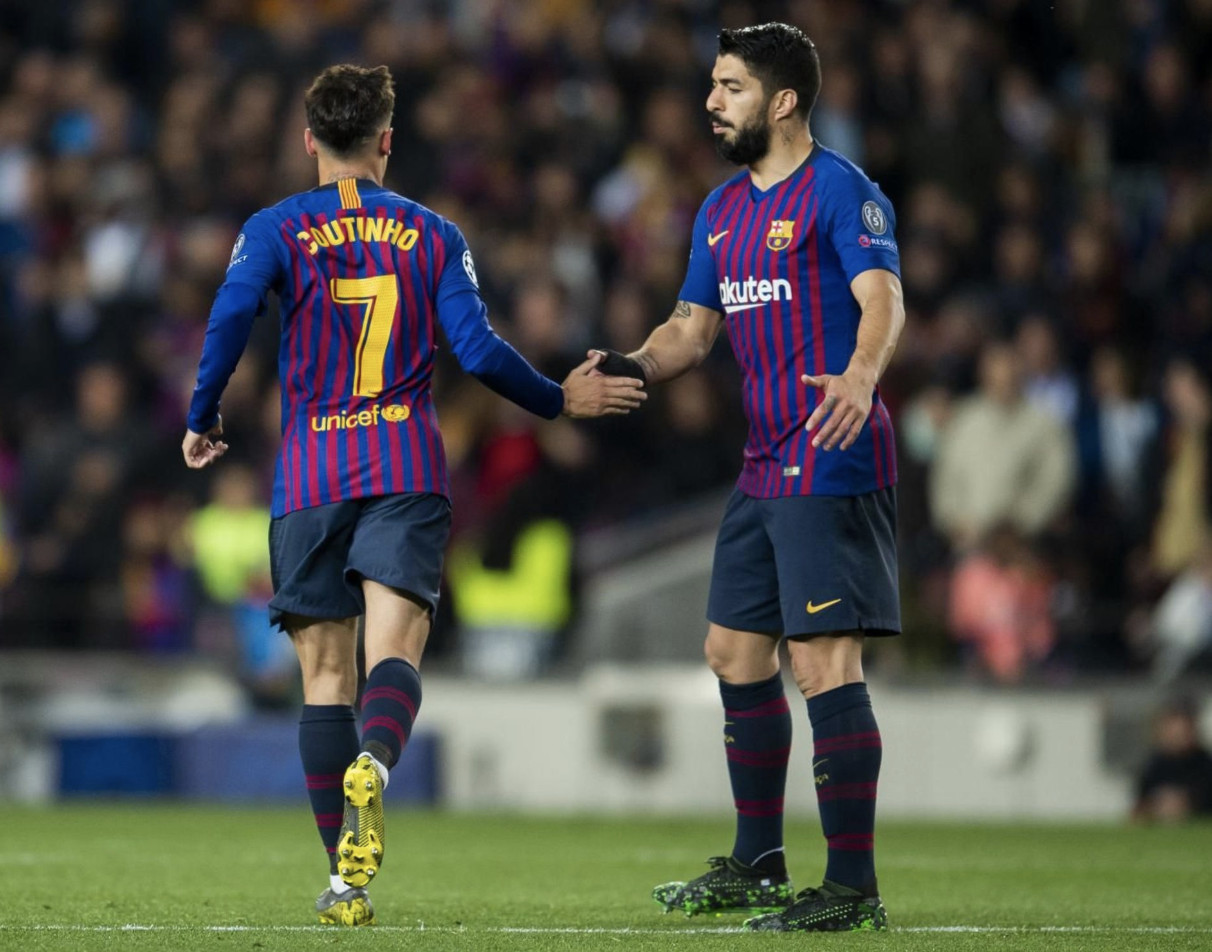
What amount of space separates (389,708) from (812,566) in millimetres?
1139

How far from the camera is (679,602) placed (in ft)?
42.2

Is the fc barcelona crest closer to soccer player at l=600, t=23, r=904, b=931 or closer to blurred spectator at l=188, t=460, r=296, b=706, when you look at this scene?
soccer player at l=600, t=23, r=904, b=931

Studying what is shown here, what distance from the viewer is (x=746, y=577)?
20.6 feet

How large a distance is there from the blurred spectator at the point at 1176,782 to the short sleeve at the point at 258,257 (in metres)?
6.63

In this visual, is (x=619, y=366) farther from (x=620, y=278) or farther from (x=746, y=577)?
(x=620, y=278)

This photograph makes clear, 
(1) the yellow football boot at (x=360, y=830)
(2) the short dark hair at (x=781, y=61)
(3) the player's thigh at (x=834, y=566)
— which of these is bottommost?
(1) the yellow football boot at (x=360, y=830)

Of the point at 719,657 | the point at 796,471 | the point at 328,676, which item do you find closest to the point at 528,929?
the point at 328,676

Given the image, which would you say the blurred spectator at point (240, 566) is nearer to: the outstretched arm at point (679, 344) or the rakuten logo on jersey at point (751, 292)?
the outstretched arm at point (679, 344)

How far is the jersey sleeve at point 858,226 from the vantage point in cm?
604

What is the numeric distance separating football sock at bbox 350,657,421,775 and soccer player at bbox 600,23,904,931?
2.92 feet

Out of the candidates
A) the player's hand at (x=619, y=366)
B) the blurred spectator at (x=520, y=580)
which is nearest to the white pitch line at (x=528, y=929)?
the player's hand at (x=619, y=366)

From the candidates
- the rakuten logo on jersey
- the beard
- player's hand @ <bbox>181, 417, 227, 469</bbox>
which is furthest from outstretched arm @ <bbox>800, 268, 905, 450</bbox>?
player's hand @ <bbox>181, 417, 227, 469</bbox>

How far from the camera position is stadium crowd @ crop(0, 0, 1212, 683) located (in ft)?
40.7

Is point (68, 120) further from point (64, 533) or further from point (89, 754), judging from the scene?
point (89, 754)
